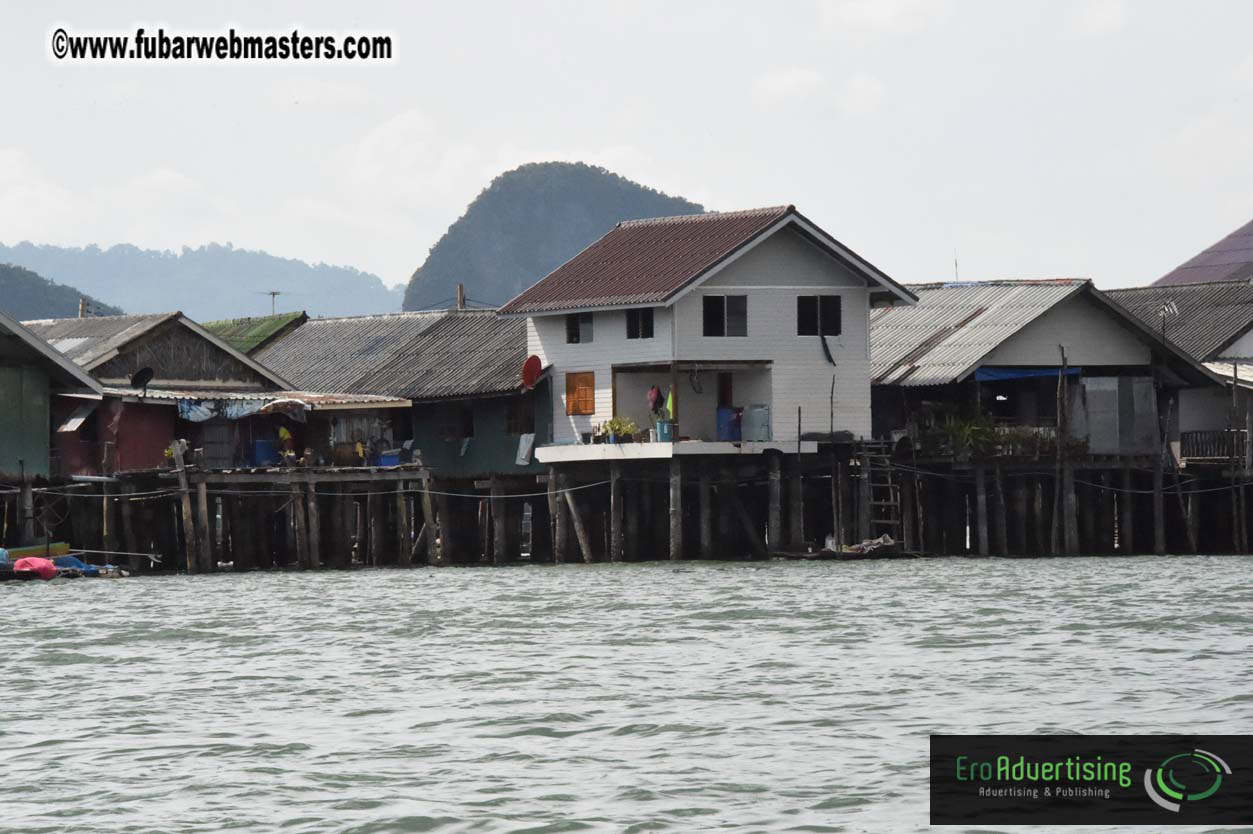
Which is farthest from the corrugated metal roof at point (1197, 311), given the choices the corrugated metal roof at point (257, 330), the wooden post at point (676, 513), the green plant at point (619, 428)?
the corrugated metal roof at point (257, 330)

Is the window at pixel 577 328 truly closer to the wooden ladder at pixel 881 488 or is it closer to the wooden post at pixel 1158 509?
the wooden ladder at pixel 881 488

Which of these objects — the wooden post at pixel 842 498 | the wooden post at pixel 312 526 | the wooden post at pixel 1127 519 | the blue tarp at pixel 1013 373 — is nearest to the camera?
the wooden post at pixel 312 526

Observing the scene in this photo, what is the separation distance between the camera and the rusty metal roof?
51531 mm

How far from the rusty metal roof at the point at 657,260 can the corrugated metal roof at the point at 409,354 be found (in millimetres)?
2098

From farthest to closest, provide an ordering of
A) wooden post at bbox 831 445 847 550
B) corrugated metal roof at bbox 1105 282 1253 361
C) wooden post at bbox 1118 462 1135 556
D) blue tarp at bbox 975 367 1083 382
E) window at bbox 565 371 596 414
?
1. corrugated metal roof at bbox 1105 282 1253 361
2. blue tarp at bbox 975 367 1083 382
3. wooden post at bbox 1118 462 1135 556
4. window at bbox 565 371 596 414
5. wooden post at bbox 831 445 847 550

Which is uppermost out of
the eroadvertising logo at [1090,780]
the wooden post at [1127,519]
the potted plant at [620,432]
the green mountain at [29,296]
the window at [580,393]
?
the green mountain at [29,296]

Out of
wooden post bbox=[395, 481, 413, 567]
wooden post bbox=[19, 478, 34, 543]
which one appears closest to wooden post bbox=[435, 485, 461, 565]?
wooden post bbox=[395, 481, 413, 567]

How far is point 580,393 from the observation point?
5375 cm

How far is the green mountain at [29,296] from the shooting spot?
14775 centimetres

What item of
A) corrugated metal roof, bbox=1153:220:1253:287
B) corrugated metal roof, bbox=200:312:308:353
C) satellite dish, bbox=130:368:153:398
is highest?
corrugated metal roof, bbox=1153:220:1253:287

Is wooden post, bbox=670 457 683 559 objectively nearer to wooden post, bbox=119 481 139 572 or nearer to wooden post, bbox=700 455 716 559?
wooden post, bbox=700 455 716 559

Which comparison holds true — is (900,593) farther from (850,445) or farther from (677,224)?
(677,224)

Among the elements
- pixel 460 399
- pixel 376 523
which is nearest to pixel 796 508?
pixel 376 523

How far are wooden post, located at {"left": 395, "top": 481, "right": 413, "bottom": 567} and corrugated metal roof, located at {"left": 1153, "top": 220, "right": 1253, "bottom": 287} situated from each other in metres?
50.6
